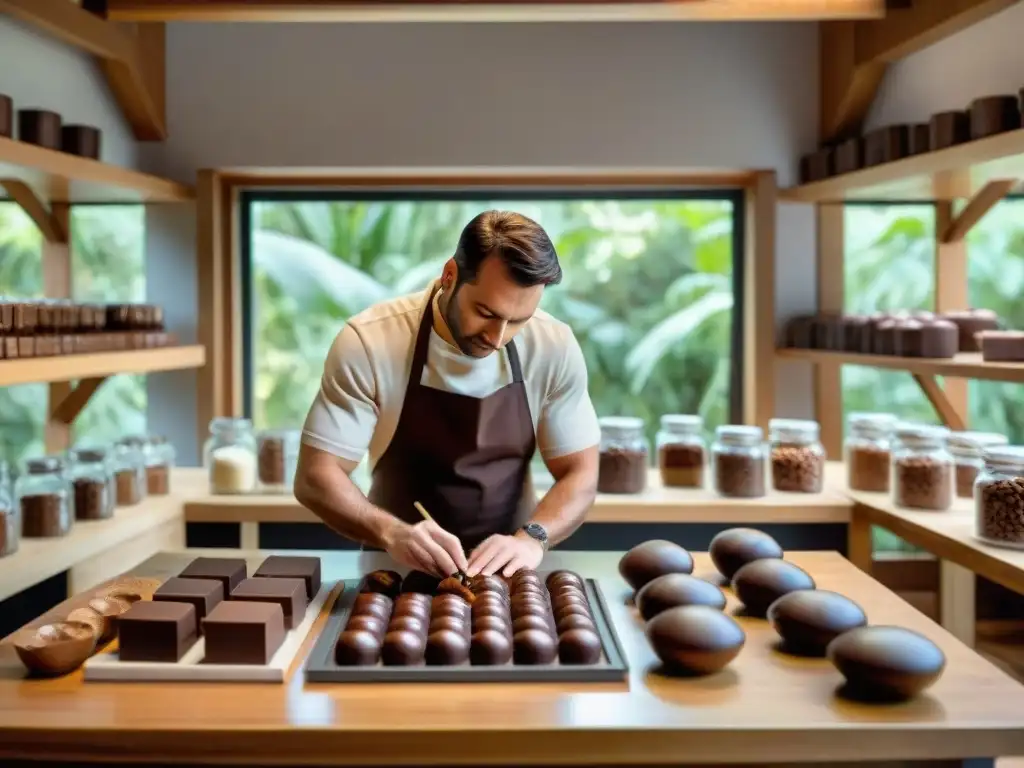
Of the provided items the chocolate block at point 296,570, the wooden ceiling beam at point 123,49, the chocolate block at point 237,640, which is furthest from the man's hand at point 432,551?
the wooden ceiling beam at point 123,49

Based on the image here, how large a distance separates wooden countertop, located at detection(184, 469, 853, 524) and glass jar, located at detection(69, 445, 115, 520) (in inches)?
11.5

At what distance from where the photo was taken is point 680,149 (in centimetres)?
328

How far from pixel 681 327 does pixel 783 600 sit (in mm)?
2098

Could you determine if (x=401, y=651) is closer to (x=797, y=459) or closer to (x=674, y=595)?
(x=674, y=595)

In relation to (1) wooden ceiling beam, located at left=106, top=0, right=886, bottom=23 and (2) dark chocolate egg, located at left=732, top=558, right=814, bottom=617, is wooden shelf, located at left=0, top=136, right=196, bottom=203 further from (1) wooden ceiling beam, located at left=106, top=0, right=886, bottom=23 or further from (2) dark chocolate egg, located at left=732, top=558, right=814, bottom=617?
(2) dark chocolate egg, located at left=732, top=558, right=814, bottom=617

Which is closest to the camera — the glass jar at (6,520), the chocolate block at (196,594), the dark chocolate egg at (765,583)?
the chocolate block at (196,594)

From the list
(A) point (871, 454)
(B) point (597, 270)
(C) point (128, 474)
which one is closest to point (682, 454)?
(A) point (871, 454)

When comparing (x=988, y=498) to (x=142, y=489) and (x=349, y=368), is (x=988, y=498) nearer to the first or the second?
(x=349, y=368)

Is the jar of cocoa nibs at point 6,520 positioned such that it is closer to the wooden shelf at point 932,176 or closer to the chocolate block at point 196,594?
the chocolate block at point 196,594

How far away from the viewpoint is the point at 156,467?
9.64 ft

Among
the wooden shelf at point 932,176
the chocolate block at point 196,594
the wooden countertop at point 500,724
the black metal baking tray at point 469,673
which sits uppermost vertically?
the wooden shelf at point 932,176

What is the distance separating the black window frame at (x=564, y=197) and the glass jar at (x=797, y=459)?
555mm

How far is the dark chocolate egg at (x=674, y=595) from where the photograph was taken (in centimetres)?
151

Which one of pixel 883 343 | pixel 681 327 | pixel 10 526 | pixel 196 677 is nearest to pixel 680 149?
pixel 681 327
